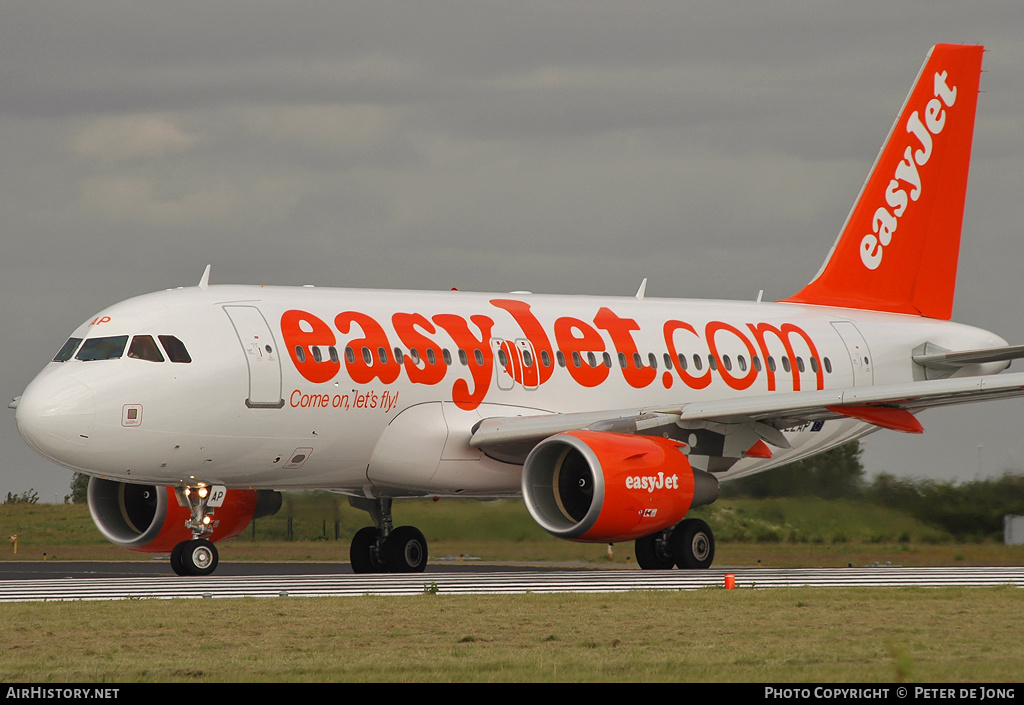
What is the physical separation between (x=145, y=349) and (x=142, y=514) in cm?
464

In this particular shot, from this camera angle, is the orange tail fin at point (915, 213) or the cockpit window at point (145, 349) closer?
the cockpit window at point (145, 349)

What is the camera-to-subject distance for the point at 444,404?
2312cm

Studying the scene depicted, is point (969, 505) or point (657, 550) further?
point (969, 505)

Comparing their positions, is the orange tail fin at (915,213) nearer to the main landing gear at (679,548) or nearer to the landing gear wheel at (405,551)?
the main landing gear at (679,548)

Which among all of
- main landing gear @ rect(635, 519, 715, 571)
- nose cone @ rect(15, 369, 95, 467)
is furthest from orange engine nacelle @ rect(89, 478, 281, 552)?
main landing gear @ rect(635, 519, 715, 571)

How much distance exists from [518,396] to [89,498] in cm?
687

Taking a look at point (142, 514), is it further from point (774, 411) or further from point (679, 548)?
point (774, 411)

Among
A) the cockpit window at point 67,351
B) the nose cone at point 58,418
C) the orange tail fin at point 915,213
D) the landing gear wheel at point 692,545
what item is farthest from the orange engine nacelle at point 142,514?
the orange tail fin at point 915,213

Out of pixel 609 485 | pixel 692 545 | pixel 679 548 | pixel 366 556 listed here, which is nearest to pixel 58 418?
pixel 366 556

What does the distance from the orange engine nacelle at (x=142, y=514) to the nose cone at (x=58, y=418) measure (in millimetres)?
3941

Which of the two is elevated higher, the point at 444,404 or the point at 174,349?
the point at 174,349

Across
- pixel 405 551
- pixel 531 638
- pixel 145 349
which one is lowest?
pixel 531 638

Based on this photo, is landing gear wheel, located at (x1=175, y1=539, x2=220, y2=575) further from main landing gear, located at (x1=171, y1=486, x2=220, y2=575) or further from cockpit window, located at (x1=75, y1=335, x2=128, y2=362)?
cockpit window, located at (x1=75, y1=335, x2=128, y2=362)

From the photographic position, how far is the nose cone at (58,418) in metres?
19.8
